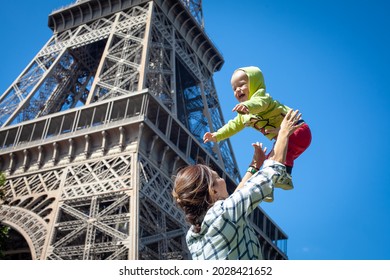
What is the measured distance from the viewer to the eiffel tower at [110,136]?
1498 cm

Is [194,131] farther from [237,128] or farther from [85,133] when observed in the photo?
[237,128]

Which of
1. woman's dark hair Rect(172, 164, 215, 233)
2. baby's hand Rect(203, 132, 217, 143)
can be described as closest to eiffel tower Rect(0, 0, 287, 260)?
baby's hand Rect(203, 132, 217, 143)

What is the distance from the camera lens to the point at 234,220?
89.0 inches

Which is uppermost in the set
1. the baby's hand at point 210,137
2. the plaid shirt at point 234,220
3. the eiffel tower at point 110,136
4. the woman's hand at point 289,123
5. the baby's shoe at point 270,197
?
the eiffel tower at point 110,136

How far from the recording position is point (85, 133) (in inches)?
713

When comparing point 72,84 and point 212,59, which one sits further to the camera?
point 212,59

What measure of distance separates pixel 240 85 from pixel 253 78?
0.10m

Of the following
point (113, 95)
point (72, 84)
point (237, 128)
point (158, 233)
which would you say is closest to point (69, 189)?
point (158, 233)

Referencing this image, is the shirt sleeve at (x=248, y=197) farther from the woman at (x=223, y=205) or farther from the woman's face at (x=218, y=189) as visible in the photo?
the woman's face at (x=218, y=189)

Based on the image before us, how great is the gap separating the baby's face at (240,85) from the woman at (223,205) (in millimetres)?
481

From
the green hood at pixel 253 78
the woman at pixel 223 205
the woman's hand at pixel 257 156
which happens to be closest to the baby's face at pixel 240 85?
the green hood at pixel 253 78

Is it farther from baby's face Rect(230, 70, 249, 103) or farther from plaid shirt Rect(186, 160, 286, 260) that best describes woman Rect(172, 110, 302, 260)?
baby's face Rect(230, 70, 249, 103)

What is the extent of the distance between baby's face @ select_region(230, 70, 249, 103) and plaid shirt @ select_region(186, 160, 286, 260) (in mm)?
807
